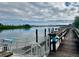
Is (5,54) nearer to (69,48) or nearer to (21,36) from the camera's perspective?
(21,36)

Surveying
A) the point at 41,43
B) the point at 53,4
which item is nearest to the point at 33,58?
the point at 41,43

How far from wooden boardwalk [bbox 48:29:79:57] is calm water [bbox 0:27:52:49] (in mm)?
252

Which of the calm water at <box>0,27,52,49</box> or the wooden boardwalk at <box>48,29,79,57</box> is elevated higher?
the calm water at <box>0,27,52,49</box>

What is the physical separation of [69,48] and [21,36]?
62 cm

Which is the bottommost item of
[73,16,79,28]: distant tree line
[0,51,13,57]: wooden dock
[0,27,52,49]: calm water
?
[0,51,13,57]: wooden dock

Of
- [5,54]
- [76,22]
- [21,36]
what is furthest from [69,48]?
[5,54]

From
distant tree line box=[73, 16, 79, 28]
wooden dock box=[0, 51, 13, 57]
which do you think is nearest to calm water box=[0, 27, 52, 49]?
wooden dock box=[0, 51, 13, 57]

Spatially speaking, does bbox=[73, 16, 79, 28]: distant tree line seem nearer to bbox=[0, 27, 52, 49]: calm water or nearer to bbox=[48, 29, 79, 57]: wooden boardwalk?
bbox=[48, 29, 79, 57]: wooden boardwalk

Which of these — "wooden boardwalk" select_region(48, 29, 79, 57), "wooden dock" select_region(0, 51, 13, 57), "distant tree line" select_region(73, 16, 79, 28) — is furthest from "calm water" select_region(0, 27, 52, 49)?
"distant tree line" select_region(73, 16, 79, 28)

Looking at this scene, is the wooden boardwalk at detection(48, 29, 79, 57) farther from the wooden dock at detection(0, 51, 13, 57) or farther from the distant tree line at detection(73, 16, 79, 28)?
the wooden dock at detection(0, 51, 13, 57)

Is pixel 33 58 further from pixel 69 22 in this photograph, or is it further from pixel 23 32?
pixel 69 22

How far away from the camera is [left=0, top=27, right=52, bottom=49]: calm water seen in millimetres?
3223

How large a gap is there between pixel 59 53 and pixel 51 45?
16cm

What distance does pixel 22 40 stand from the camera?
10.9ft
